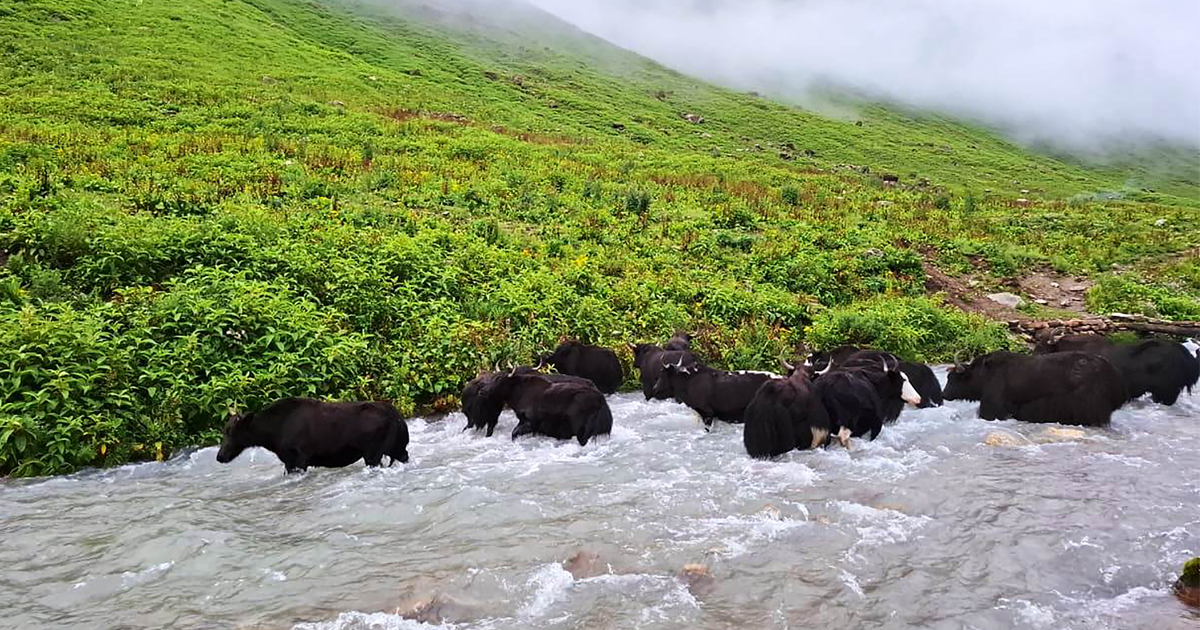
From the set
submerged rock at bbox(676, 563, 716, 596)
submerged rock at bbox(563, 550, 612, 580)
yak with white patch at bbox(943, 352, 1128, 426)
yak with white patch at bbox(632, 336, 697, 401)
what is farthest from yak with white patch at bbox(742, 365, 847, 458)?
submerged rock at bbox(563, 550, 612, 580)

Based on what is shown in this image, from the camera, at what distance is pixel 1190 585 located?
5.79m

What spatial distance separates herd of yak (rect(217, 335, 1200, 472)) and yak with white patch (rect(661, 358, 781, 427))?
0.01 meters

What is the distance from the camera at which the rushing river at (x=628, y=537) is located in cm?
573

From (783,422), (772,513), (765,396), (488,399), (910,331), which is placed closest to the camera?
(772,513)

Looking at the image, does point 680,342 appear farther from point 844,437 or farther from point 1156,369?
point 1156,369

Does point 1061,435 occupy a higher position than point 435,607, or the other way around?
point 1061,435

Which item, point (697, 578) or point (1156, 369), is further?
point (1156, 369)

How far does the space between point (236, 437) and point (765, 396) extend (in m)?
6.06

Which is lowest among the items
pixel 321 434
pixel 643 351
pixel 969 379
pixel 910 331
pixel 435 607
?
pixel 321 434

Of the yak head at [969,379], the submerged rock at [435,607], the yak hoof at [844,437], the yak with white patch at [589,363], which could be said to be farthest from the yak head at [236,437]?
the yak head at [969,379]

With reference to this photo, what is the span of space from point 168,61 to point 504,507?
40.6 m

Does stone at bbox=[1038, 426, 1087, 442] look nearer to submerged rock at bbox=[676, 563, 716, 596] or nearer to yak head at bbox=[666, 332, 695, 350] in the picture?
yak head at bbox=[666, 332, 695, 350]

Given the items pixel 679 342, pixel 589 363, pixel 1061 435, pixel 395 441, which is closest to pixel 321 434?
pixel 395 441

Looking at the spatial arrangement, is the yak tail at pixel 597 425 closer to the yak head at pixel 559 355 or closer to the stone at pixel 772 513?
the yak head at pixel 559 355
